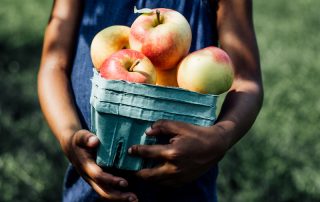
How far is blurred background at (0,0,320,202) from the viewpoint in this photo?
355 cm

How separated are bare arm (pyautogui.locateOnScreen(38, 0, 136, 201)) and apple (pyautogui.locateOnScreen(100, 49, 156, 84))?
158 mm

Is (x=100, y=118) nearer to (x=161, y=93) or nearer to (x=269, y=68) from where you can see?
(x=161, y=93)

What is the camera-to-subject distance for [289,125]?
442cm

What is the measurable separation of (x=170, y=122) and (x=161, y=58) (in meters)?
0.16

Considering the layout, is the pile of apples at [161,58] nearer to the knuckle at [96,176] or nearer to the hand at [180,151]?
the hand at [180,151]

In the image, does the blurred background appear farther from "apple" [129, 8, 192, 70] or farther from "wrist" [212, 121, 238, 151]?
"apple" [129, 8, 192, 70]

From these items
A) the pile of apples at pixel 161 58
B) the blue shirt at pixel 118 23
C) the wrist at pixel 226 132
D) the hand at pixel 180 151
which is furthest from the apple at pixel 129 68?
the blue shirt at pixel 118 23

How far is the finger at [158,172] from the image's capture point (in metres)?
1.59

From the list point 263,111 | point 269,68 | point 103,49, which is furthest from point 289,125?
point 103,49

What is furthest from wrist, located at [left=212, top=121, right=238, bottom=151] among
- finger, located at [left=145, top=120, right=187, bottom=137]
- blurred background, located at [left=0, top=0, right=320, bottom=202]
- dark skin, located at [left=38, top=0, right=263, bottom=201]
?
blurred background, located at [left=0, top=0, right=320, bottom=202]

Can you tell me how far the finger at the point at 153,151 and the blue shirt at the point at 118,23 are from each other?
33cm

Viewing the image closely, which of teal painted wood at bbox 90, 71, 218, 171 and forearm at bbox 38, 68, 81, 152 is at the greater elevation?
teal painted wood at bbox 90, 71, 218, 171

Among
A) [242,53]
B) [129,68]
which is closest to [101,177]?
[129,68]

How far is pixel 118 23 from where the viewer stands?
191 cm
